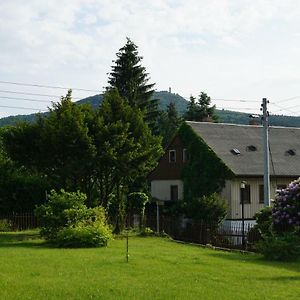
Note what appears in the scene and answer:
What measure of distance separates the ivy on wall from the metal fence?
6.19 meters

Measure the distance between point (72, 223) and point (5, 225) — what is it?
318 inches

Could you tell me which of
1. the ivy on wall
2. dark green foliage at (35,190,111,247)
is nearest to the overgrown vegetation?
dark green foliage at (35,190,111,247)

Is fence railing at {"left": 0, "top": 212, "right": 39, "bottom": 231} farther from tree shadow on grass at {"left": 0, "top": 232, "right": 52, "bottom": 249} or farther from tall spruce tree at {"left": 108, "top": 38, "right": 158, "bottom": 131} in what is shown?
tall spruce tree at {"left": 108, "top": 38, "right": 158, "bottom": 131}

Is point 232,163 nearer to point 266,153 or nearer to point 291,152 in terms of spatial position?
point 291,152

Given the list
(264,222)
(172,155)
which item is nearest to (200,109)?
(172,155)

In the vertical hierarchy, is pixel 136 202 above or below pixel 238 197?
below

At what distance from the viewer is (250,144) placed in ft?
144

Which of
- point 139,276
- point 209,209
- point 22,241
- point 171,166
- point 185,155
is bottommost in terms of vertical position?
point 139,276

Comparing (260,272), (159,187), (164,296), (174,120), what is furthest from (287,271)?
(174,120)

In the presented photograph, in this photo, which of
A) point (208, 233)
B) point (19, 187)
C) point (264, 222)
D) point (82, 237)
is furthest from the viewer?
point (19, 187)

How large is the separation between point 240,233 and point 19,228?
12.5 m

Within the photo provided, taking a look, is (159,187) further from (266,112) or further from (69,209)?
(69,209)

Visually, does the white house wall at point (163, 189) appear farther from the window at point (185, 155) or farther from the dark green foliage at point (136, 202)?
the dark green foliage at point (136, 202)

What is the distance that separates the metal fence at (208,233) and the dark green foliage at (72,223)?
17.6 feet
